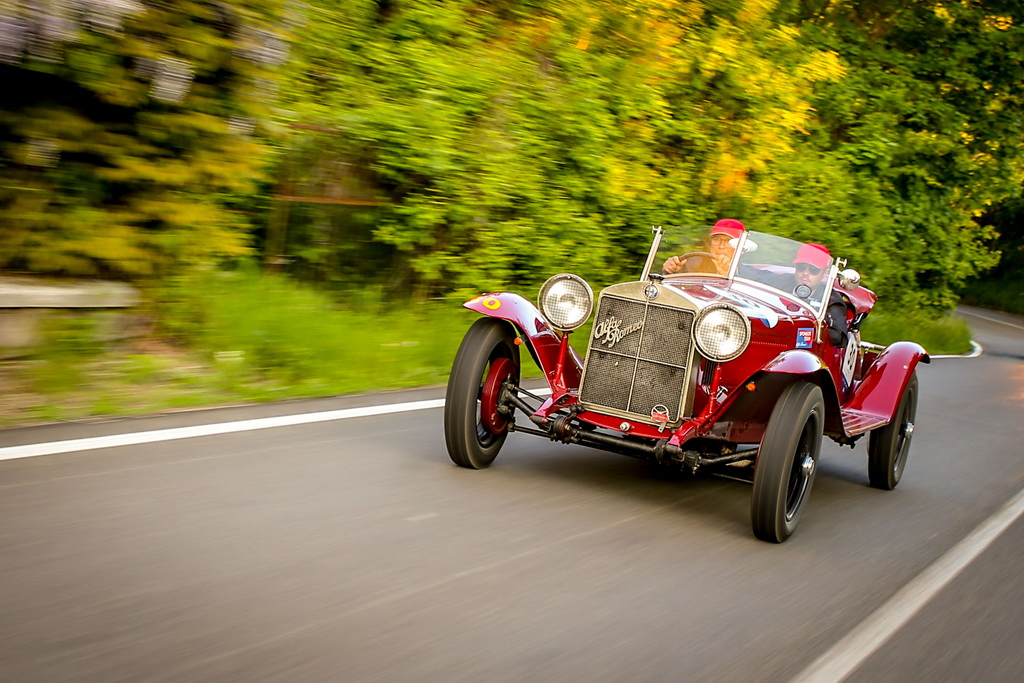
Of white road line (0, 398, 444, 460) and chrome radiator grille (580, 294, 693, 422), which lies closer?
white road line (0, 398, 444, 460)

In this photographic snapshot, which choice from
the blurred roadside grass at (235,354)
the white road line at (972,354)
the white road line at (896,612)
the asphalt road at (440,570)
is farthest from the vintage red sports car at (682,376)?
the white road line at (972,354)

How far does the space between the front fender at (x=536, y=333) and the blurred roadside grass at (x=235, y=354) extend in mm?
1966

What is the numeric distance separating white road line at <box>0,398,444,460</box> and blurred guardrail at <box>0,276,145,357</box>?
1044 mm

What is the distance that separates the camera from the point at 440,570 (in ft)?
13.3

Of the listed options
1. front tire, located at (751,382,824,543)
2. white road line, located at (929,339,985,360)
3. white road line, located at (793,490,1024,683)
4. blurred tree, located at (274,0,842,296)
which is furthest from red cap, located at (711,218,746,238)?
white road line, located at (929,339,985,360)

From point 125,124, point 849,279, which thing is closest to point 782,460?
point 849,279

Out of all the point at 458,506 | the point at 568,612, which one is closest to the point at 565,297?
the point at 458,506

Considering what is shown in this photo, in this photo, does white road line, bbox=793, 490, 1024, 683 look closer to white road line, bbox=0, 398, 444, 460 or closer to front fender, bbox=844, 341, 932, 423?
front fender, bbox=844, 341, 932, 423

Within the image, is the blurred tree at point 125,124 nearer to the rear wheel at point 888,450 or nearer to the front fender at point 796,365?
the front fender at point 796,365

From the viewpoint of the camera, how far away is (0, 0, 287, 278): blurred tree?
580cm

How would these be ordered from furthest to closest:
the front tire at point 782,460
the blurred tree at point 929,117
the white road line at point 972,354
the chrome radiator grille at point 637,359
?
the blurred tree at point 929,117, the white road line at point 972,354, the chrome radiator grille at point 637,359, the front tire at point 782,460

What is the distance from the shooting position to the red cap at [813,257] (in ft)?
21.0

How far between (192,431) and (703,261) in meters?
3.15

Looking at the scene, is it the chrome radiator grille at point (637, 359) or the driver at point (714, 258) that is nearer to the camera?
the chrome radiator grille at point (637, 359)
